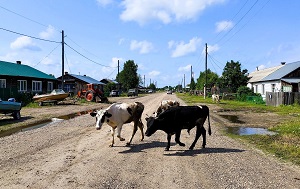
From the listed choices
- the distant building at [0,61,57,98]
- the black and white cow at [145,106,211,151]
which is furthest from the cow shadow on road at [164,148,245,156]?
the distant building at [0,61,57,98]

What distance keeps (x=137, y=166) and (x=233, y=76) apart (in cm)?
4946

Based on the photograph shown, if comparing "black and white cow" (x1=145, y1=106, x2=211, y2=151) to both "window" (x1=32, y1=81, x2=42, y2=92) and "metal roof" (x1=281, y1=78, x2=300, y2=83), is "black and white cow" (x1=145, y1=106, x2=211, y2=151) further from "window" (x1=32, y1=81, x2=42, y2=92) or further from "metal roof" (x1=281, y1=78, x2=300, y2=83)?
"metal roof" (x1=281, y1=78, x2=300, y2=83)

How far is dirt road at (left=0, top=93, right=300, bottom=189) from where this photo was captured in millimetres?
6186

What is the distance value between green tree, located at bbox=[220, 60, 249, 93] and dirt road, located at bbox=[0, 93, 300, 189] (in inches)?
1769

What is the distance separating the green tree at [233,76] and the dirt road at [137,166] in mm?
44928

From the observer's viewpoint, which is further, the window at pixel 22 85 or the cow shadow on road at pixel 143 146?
the window at pixel 22 85

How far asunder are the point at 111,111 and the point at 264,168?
5156 millimetres

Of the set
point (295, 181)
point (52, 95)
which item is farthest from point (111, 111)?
point (52, 95)

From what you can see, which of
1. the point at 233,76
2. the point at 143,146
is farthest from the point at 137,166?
the point at 233,76

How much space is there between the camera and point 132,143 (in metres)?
10.5

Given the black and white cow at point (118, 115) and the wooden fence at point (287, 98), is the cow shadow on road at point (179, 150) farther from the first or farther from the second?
the wooden fence at point (287, 98)

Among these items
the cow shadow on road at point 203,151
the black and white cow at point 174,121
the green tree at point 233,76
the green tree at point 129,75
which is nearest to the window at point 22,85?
the black and white cow at point 174,121

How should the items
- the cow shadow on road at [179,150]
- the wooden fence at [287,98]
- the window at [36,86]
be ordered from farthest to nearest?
the window at [36,86]
the wooden fence at [287,98]
the cow shadow on road at [179,150]

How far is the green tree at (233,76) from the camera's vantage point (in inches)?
2124
